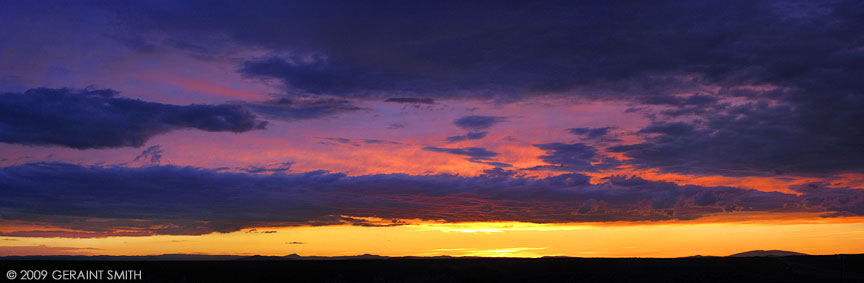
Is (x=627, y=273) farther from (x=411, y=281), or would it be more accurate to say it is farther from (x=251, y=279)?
(x=251, y=279)

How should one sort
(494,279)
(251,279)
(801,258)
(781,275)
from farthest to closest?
1. (801,258)
2. (251,279)
3. (781,275)
4. (494,279)

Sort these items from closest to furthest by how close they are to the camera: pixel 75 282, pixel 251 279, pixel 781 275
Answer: pixel 75 282 < pixel 781 275 < pixel 251 279

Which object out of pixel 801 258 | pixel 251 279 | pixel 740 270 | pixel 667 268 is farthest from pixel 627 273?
pixel 801 258

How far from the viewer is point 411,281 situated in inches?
1750

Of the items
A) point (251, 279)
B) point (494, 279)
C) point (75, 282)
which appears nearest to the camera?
point (75, 282)

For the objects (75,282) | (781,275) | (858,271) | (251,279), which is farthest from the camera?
(858,271)

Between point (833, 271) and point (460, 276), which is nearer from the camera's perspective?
point (460, 276)

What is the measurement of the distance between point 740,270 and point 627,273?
11643 millimetres

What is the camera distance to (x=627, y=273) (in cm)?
5456

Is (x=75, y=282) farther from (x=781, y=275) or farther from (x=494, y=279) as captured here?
(x=781, y=275)

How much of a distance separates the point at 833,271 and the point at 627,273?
84.5ft

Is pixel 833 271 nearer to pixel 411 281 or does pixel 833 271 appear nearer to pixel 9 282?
pixel 411 281

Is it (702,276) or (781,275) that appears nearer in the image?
(702,276)

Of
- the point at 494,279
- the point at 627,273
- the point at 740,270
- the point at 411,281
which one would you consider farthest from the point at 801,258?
the point at 411,281
